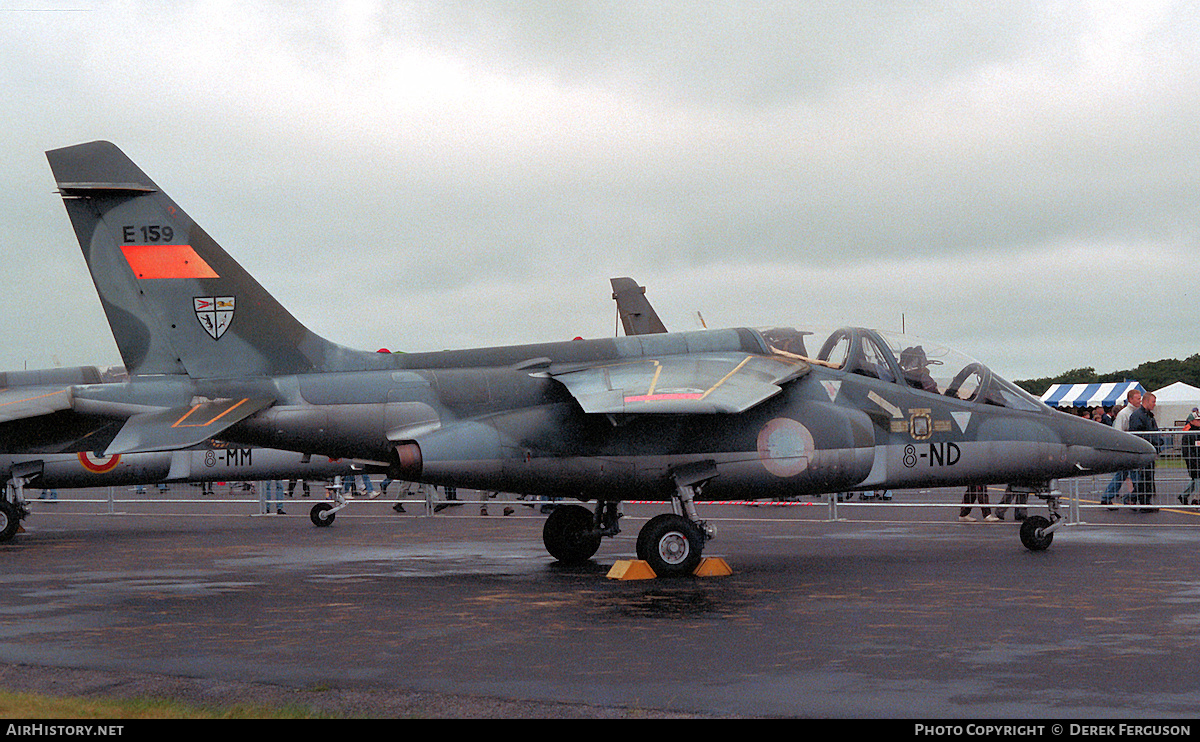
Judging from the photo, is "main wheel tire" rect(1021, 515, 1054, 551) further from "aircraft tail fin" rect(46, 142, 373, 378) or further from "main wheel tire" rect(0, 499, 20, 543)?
"main wheel tire" rect(0, 499, 20, 543)

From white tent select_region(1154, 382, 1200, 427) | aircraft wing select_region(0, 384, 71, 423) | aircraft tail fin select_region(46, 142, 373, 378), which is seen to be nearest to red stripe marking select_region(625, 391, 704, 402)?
aircraft tail fin select_region(46, 142, 373, 378)

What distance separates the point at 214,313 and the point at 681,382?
5.68 meters

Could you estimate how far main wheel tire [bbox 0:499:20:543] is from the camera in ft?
68.0

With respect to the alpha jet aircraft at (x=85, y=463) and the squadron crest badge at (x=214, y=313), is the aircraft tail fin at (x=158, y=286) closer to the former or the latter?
the squadron crest badge at (x=214, y=313)

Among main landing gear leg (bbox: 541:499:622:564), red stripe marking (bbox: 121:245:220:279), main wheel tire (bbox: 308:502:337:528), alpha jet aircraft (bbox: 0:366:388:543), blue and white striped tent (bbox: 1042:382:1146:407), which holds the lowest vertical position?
main wheel tire (bbox: 308:502:337:528)

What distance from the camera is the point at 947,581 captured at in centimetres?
1254

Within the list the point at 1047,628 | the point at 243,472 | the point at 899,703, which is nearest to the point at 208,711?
the point at 899,703

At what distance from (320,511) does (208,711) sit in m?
17.4

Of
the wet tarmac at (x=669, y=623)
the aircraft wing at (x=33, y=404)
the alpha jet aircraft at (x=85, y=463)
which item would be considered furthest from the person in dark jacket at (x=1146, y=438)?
the aircraft wing at (x=33, y=404)

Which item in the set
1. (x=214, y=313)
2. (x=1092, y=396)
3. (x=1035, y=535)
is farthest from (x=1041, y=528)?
(x=1092, y=396)

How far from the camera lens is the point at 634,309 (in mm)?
32031

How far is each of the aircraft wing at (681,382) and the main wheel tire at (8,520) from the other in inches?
490

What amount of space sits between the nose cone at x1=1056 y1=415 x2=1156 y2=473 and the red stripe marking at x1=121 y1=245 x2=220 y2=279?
11.2m
